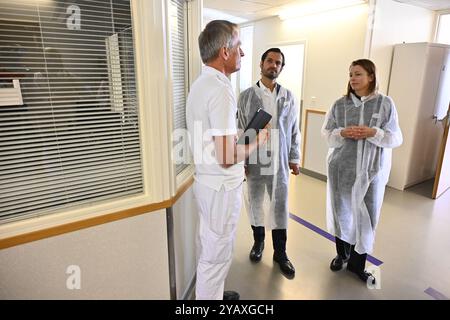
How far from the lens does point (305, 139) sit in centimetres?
412

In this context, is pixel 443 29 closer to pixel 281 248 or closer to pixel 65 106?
pixel 281 248

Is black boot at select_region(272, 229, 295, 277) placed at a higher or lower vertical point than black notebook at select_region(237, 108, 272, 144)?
lower

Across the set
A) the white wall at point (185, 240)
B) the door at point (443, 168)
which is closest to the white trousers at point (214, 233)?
the white wall at point (185, 240)

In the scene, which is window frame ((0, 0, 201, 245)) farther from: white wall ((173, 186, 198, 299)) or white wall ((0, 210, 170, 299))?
white wall ((173, 186, 198, 299))

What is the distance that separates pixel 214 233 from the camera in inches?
53.7

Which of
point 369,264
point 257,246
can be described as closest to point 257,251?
point 257,246

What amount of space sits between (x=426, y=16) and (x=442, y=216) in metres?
2.55

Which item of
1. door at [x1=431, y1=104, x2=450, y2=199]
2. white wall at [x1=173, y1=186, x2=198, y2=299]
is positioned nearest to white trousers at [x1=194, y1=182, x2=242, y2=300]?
white wall at [x1=173, y1=186, x2=198, y2=299]

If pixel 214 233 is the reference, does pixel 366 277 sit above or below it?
below

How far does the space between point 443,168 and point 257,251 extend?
98.8 inches

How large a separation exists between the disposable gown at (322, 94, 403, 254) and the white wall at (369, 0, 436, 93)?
1.70 metres

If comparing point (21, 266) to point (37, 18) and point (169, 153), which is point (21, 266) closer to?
point (169, 153)

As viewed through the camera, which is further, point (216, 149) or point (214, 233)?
point (214, 233)

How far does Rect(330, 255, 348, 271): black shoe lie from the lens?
6.59 ft
